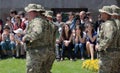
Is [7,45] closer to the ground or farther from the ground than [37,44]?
closer to the ground

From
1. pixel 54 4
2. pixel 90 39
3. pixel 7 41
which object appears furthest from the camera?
pixel 54 4

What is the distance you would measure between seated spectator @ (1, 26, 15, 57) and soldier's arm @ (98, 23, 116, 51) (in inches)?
207

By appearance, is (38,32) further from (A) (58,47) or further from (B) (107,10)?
(A) (58,47)

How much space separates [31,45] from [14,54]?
5.42 m

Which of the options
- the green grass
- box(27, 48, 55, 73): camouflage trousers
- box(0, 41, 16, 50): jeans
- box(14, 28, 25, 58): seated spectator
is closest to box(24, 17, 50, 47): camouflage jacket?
box(27, 48, 55, 73): camouflage trousers

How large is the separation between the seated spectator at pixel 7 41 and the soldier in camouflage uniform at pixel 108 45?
516 centimetres

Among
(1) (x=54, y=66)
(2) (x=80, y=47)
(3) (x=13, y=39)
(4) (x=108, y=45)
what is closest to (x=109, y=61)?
(4) (x=108, y=45)

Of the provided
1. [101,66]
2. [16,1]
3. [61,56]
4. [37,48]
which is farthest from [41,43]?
[16,1]

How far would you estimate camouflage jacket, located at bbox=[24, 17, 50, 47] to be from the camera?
10281mm

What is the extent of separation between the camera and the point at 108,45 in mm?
11000

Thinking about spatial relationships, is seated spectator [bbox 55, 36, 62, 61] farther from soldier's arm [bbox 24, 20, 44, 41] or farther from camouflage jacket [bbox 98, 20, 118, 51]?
soldier's arm [bbox 24, 20, 44, 41]

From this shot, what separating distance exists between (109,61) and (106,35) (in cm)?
64

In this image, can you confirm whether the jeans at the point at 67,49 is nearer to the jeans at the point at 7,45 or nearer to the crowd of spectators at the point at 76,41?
the crowd of spectators at the point at 76,41

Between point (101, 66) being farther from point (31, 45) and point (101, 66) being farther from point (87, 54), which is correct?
point (87, 54)
